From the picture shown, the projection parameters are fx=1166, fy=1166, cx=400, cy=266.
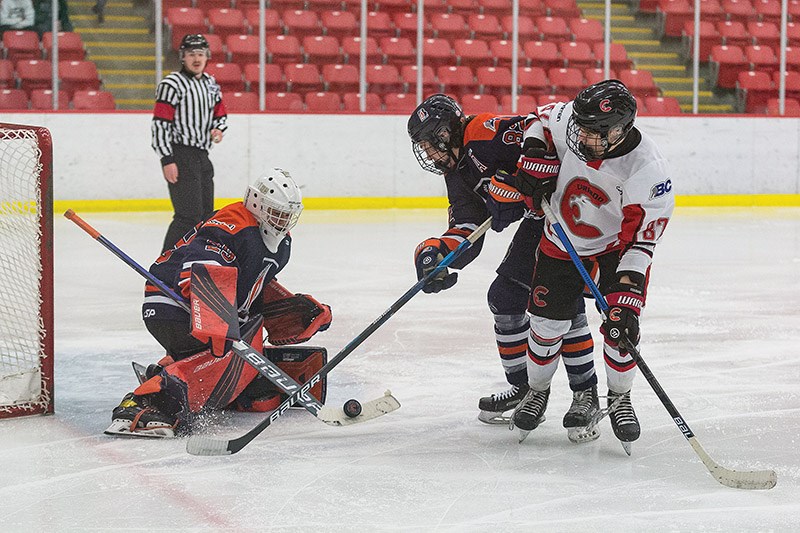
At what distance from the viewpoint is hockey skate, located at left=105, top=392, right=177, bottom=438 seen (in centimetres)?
287

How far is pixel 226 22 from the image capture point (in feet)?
30.6

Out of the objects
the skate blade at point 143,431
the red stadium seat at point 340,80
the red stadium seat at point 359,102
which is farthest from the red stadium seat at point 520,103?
the skate blade at point 143,431

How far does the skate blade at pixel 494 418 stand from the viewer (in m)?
3.09

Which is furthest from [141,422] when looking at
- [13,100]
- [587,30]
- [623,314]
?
[587,30]

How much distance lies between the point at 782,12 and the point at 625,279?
28.8 ft

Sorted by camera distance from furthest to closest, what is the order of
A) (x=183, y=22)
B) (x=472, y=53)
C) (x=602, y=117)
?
(x=472, y=53) → (x=183, y=22) → (x=602, y=117)

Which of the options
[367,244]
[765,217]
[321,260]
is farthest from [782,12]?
[321,260]

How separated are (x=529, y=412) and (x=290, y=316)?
80cm

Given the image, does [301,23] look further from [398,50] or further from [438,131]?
[438,131]

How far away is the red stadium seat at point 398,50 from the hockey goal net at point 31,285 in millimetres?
6594

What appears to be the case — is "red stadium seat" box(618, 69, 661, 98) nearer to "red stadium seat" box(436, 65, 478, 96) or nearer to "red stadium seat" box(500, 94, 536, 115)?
"red stadium seat" box(500, 94, 536, 115)

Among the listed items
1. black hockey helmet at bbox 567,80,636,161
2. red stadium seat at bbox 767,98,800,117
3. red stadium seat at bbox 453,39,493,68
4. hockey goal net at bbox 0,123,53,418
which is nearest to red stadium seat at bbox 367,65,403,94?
red stadium seat at bbox 453,39,493,68

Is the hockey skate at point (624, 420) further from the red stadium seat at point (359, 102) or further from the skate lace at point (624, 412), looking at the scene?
the red stadium seat at point (359, 102)

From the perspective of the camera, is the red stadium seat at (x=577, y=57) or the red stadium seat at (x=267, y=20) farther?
the red stadium seat at (x=577, y=57)
